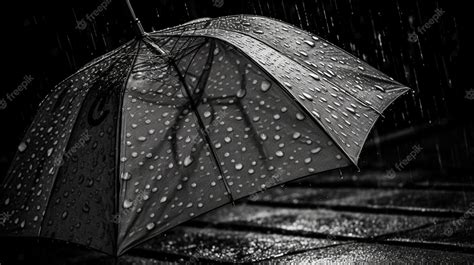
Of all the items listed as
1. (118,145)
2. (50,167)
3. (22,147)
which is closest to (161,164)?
(118,145)

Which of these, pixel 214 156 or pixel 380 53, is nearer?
pixel 214 156

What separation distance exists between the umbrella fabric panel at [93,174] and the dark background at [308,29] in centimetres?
381

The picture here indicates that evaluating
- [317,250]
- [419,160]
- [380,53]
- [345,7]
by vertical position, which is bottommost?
[419,160]

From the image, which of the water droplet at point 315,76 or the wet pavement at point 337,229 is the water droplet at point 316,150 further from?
the wet pavement at point 337,229

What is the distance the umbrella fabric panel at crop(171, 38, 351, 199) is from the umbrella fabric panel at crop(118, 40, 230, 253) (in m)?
0.08

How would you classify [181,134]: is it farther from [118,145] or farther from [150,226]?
[150,226]

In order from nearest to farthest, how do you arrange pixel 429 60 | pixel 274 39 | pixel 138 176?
pixel 138 176 → pixel 274 39 → pixel 429 60

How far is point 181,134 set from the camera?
9.74ft

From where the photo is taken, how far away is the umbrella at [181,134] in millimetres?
2832

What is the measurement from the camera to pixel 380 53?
7.52m

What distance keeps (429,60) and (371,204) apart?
7.59 feet

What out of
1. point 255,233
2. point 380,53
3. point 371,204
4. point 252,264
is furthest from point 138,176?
point 380,53

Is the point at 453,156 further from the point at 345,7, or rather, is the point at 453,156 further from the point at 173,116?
the point at 173,116

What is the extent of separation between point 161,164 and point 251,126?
1.45ft
